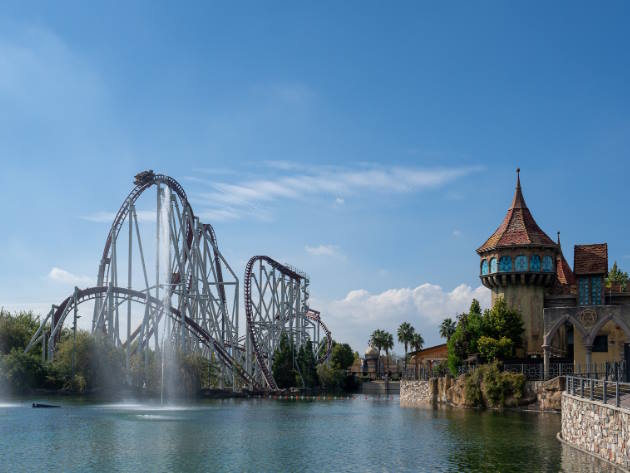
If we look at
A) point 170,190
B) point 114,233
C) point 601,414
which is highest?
point 170,190

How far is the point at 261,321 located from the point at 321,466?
46898 mm

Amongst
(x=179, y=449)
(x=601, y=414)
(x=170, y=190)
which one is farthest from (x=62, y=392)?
(x=601, y=414)

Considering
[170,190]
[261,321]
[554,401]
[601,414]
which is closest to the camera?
[601,414]

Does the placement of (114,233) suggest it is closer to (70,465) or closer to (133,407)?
(133,407)

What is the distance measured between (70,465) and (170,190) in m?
37.3

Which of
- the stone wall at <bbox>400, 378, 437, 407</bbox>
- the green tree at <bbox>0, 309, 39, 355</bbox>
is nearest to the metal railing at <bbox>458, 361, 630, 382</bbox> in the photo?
the stone wall at <bbox>400, 378, 437, 407</bbox>

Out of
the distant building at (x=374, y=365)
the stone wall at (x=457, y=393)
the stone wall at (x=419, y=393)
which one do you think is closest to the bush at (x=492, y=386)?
the stone wall at (x=457, y=393)

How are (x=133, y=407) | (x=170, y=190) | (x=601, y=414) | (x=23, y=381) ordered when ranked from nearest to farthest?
(x=601, y=414)
(x=133, y=407)
(x=23, y=381)
(x=170, y=190)

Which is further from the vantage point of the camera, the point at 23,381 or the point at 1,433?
the point at 23,381

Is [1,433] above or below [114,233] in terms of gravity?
below

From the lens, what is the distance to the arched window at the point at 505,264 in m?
50.5

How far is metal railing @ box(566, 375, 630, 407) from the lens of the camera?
1870 centimetres

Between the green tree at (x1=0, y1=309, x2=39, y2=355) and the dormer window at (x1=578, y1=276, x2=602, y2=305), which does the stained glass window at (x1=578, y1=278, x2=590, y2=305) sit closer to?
the dormer window at (x1=578, y1=276, x2=602, y2=305)

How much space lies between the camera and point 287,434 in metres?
28.8
